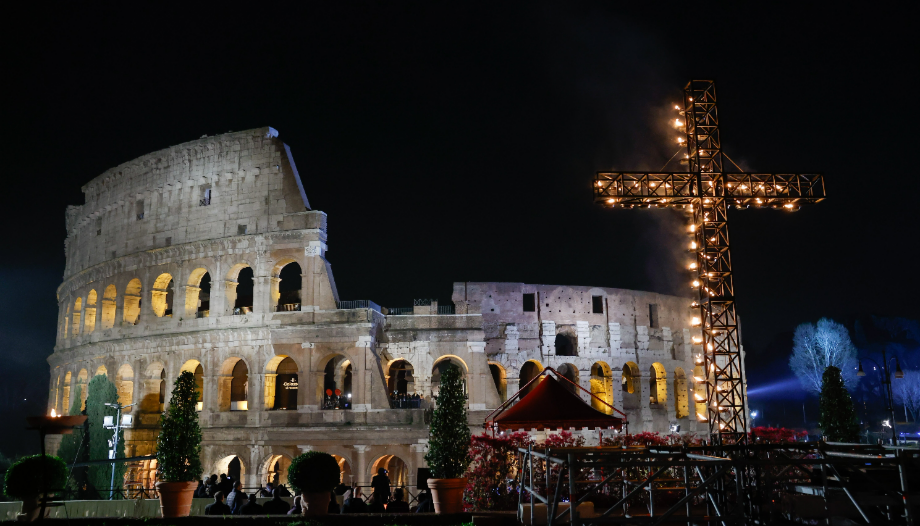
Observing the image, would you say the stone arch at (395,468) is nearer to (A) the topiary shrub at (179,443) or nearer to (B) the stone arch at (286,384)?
(B) the stone arch at (286,384)

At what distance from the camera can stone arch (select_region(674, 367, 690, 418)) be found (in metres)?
35.8

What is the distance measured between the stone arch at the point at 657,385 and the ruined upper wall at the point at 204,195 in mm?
18841

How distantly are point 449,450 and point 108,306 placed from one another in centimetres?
2357

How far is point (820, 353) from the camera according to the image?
5834cm

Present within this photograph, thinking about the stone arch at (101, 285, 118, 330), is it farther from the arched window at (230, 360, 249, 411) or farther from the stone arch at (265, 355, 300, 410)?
the stone arch at (265, 355, 300, 410)

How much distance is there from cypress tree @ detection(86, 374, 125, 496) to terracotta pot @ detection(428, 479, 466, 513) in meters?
19.0

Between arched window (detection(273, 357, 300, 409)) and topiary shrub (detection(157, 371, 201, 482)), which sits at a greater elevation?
arched window (detection(273, 357, 300, 409))

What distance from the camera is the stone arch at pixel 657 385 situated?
3462 centimetres

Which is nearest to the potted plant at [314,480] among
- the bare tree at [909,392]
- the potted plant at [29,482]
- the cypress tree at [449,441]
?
the cypress tree at [449,441]

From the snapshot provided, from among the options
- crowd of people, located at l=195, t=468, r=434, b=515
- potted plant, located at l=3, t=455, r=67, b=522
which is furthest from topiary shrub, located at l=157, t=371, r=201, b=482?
potted plant, located at l=3, t=455, r=67, b=522

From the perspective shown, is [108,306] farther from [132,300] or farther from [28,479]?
[28,479]

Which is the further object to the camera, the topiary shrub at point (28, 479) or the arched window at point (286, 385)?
the arched window at point (286, 385)

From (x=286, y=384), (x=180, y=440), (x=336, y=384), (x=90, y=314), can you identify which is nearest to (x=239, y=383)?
(x=286, y=384)

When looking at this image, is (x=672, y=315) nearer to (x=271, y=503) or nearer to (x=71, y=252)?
(x=271, y=503)
